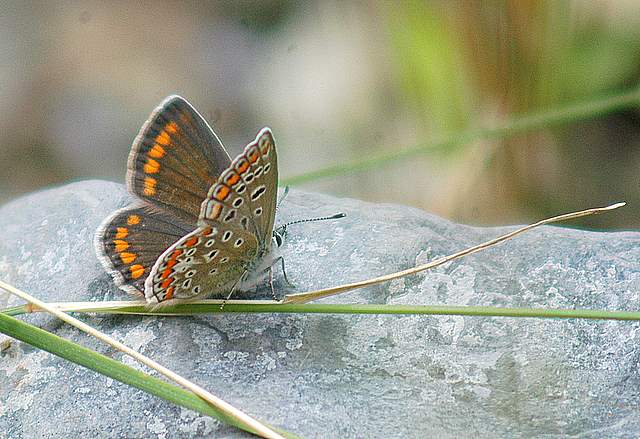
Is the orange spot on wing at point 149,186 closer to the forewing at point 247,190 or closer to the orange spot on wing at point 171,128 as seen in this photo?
the orange spot on wing at point 171,128

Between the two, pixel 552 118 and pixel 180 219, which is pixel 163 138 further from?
pixel 552 118

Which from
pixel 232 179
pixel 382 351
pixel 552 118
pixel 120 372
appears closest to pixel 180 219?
pixel 232 179

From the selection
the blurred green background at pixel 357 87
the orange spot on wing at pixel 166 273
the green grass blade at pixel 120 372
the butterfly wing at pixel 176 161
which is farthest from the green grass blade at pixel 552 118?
the green grass blade at pixel 120 372

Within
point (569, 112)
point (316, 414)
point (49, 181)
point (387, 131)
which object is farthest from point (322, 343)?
point (49, 181)

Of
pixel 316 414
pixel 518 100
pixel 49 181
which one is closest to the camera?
pixel 316 414

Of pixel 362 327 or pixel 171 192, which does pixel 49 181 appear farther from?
pixel 362 327

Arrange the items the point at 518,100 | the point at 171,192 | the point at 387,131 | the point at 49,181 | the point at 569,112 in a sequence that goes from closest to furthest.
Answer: the point at 171,192
the point at 569,112
the point at 518,100
the point at 387,131
the point at 49,181
